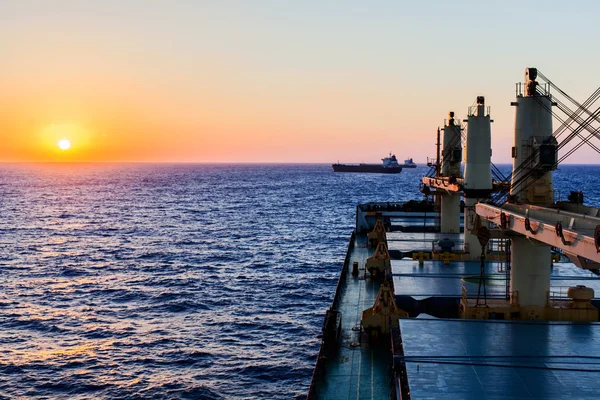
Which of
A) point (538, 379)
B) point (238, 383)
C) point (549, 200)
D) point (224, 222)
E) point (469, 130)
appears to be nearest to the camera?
point (538, 379)

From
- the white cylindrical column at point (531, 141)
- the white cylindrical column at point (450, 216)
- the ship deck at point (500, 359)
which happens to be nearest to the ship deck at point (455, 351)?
the ship deck at point (500, 359)

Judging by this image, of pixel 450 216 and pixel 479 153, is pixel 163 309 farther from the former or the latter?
pixel 450 216

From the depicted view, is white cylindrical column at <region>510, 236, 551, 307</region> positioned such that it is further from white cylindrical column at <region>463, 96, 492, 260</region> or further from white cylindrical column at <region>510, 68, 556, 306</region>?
white cylindrical column at <region>463, 96, 492, 260</region>

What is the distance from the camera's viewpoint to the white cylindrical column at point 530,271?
30.3 metres

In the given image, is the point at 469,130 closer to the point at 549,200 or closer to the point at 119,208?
the point at 549,200

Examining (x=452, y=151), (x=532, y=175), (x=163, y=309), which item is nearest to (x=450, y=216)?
(x=452, y=151)

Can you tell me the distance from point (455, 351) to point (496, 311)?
735 centimetres

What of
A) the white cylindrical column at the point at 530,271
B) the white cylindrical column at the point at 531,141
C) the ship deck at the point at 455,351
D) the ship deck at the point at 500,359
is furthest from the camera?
the white cylindrical column at the point at 531,141

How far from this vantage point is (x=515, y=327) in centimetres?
2723

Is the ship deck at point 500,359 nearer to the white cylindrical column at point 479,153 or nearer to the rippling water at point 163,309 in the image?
the rippling water at point 163,309

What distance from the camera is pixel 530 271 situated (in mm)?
30406

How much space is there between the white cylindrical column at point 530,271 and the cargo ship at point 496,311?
0.16ft

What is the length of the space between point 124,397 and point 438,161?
160ft

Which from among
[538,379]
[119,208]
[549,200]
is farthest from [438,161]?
[119,208]
